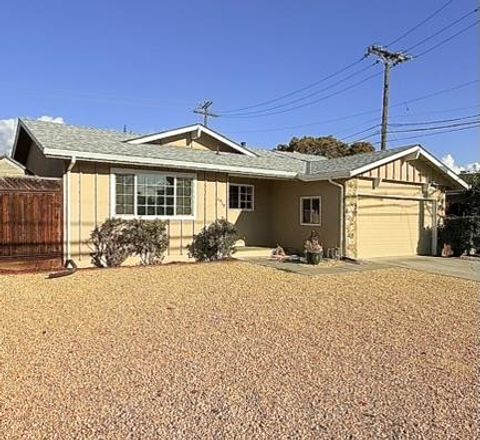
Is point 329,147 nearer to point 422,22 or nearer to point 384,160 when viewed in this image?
point 422,22

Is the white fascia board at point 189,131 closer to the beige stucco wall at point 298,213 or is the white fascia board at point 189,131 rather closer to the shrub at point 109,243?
the beige stucco wall at point 298,213

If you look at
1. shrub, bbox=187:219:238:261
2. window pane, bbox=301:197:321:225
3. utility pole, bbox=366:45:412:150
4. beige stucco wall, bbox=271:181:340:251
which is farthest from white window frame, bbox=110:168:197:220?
utility pole, bbox=366:45:412:150

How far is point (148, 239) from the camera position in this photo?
1212cm

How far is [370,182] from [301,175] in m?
2.36

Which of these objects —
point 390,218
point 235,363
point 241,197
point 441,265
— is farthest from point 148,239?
point 441,265

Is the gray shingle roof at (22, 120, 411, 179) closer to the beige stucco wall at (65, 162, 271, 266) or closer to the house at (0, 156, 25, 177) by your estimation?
the beige stucco wall at (65, 162, 271, 266)

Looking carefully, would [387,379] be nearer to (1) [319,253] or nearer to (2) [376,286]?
(2) [376,286]

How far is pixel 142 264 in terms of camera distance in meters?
12.3

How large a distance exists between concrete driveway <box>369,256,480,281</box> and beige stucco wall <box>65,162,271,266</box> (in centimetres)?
456

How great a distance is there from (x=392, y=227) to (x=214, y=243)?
6672 millimetres

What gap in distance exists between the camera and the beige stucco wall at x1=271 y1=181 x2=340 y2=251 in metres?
14.3

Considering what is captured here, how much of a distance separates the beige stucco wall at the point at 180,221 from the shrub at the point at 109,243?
187mm

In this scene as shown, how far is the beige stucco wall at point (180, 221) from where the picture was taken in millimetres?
11445

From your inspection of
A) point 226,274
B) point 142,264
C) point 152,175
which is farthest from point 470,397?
point 152,175
